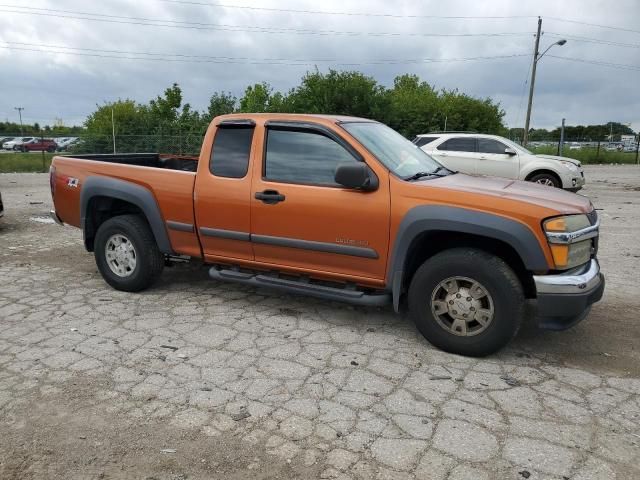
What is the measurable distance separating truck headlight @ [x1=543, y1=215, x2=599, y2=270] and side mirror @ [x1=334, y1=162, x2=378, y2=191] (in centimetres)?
128

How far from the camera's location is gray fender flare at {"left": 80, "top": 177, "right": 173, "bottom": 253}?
5.03 metres

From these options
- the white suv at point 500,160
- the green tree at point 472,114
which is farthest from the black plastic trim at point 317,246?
the green tree at point 472,114

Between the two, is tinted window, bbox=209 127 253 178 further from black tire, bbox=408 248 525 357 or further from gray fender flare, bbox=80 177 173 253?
black tire, bbox=408 248 525 357

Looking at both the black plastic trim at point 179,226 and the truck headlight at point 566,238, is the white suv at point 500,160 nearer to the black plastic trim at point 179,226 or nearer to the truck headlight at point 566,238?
the black plastic trim at point 179,226

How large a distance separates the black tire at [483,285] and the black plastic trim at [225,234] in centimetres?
152

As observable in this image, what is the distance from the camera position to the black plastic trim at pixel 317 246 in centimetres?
411

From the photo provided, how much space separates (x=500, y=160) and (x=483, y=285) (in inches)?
390

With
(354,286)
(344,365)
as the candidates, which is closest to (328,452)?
(344,365)

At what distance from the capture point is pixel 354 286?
4324 millimetres

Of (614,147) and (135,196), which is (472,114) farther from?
(135,196)

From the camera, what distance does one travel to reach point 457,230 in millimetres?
3766

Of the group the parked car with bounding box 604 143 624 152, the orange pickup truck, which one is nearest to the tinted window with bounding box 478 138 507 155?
the orange pickup truck

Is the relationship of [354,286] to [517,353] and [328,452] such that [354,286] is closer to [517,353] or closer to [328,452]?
[517,353]

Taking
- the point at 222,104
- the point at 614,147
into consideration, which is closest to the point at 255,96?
the point at 222,104
